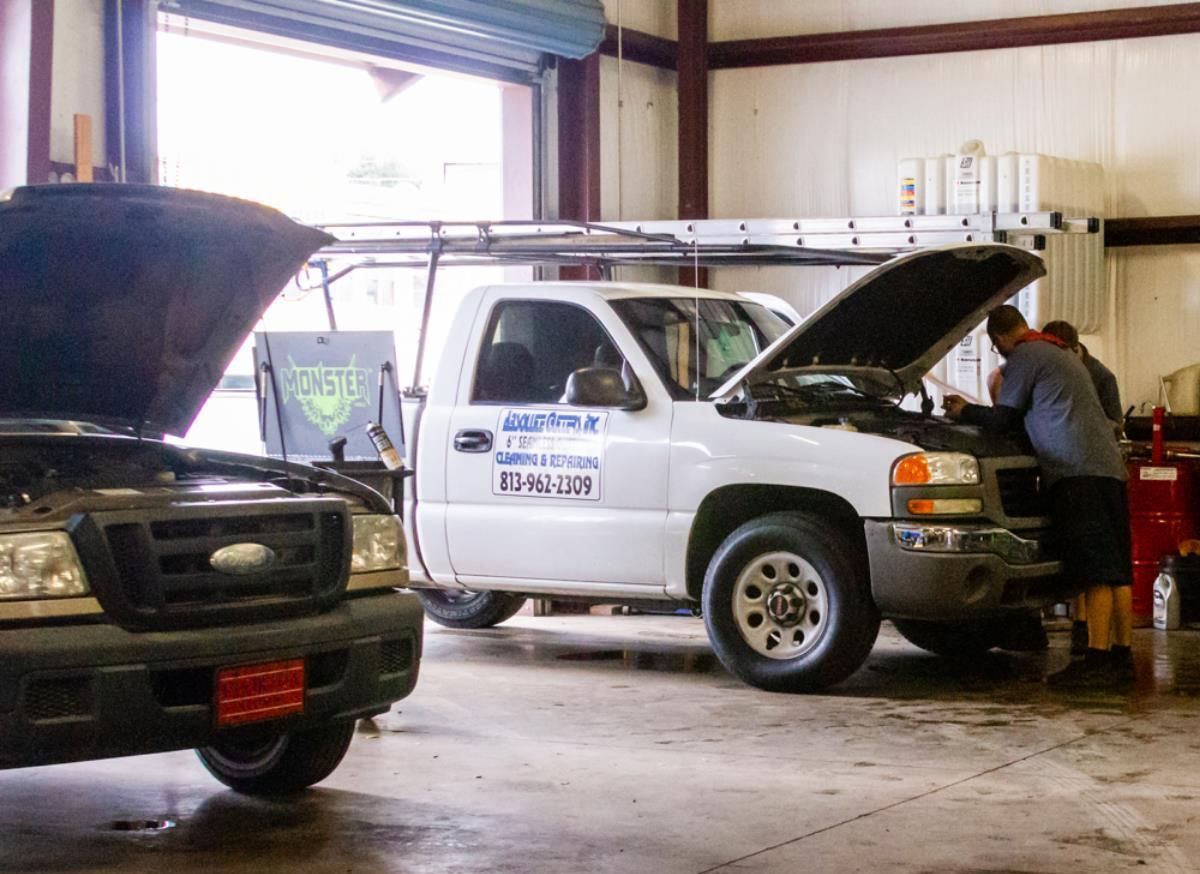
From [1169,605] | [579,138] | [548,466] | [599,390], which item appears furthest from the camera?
[579,138]

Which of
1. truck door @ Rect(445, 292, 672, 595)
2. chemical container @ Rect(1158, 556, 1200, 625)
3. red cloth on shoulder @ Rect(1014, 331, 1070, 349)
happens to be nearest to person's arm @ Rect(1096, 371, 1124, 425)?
chemical container @ Rect(1158, 556, 1200, 625)

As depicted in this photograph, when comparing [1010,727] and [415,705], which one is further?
[415,705]

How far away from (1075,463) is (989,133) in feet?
18.6

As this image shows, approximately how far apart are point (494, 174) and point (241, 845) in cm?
921

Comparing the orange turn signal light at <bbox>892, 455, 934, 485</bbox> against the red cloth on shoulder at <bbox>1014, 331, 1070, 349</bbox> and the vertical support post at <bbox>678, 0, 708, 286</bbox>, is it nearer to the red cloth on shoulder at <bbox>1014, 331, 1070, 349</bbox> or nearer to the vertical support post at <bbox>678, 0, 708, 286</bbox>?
the red cloth on shoulder at <bbox>1014, 331, 1070, 349</bbox>

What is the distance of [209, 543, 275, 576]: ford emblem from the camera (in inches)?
197

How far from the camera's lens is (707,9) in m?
14.5

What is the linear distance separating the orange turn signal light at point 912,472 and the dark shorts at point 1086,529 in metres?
1.06

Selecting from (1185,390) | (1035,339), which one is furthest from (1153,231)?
(1035,339)

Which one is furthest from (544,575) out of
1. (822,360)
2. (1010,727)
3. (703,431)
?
(1010,727)

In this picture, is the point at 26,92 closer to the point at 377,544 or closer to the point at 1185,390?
the point at 377,544

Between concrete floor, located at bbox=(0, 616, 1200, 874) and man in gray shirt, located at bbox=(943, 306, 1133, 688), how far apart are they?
441 mm

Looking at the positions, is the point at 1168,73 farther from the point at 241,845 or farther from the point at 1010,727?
the point at 241,845

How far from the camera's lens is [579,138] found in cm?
1355
